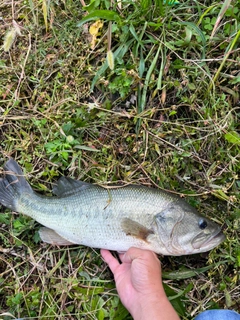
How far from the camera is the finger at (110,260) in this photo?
10.7 ft

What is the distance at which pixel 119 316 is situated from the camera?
321 centimetres

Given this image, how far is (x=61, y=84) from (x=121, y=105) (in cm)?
60

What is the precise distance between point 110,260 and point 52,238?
1.77 feet

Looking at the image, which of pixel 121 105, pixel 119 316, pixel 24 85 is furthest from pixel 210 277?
pixel 24 85

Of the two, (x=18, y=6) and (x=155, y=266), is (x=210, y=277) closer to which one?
(x=155, y=266)

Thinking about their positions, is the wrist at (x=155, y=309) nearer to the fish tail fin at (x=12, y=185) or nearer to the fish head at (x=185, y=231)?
the fish head at (x=185, y=231)

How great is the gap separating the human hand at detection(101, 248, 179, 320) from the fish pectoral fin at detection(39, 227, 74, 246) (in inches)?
20.3

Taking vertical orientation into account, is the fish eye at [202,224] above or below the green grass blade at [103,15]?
below

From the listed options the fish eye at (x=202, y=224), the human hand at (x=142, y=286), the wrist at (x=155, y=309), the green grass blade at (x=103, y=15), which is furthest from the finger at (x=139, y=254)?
the green grass blade at (x=103, y=15)

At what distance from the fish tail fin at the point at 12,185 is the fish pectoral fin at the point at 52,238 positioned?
1.10 feet

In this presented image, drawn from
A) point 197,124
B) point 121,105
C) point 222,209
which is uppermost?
point 121,105

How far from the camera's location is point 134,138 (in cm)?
350

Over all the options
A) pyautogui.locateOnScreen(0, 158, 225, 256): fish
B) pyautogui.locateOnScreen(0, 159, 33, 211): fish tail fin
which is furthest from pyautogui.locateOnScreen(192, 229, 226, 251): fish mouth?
pyautogui.locateOnScreen(0, 159, 33, 211): fish tail fin

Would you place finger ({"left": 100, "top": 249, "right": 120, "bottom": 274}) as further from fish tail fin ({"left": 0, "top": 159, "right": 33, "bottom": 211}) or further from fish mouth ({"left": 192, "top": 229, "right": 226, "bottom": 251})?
fish tail fin ({"left": 0, "top": 159, "right": 33, "bottom": 211})
